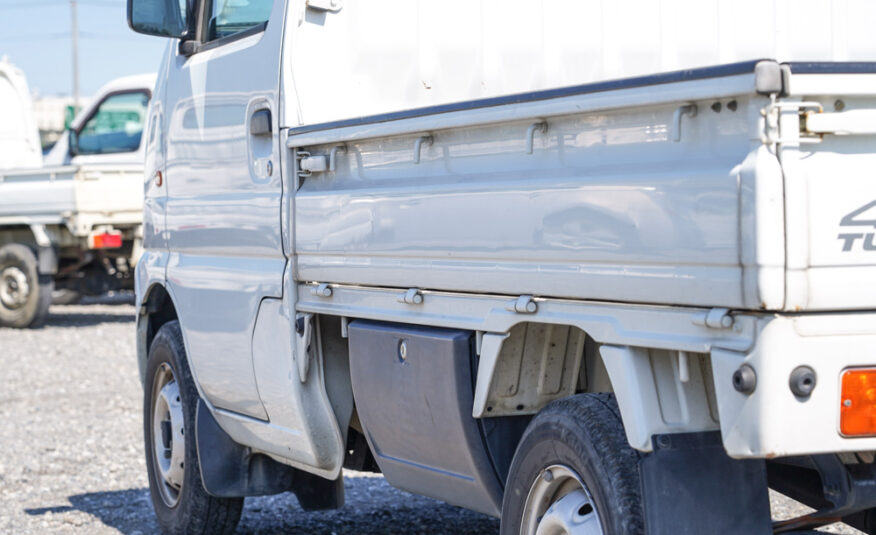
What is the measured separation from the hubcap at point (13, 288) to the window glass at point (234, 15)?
1072 cm

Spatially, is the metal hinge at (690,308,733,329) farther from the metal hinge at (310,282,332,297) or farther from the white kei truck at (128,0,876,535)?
the metal hinge at (310,282,332,297)

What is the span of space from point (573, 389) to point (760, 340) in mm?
1020

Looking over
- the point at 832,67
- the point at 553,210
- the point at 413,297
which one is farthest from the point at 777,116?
the point at 413,297

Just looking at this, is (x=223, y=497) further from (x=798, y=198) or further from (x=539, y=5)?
(x=798, y=198)

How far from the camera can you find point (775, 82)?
2.43 meters

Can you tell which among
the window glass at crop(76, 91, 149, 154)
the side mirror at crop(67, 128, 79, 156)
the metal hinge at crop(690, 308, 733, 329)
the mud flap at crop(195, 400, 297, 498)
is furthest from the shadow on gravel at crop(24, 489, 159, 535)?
the side mirror at crop(67, 128, 79, 156)

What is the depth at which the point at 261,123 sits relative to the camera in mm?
4613

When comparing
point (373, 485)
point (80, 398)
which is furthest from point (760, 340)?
point (80, 398)

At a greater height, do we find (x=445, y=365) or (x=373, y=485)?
(x=445, y=365)

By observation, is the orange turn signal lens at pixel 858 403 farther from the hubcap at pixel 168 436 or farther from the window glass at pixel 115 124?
the window glass at pixel 115 124

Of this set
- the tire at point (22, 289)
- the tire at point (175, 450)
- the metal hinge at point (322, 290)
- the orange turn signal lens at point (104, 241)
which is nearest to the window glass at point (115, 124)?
the tire at point (22, 289)

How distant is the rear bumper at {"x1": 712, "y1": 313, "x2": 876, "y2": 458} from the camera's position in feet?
8.13

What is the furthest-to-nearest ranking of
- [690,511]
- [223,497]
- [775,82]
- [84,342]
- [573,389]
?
[84,342] → [223,497] → [573,389] → [690,511] → [775,82]

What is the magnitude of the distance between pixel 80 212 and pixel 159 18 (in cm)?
948
